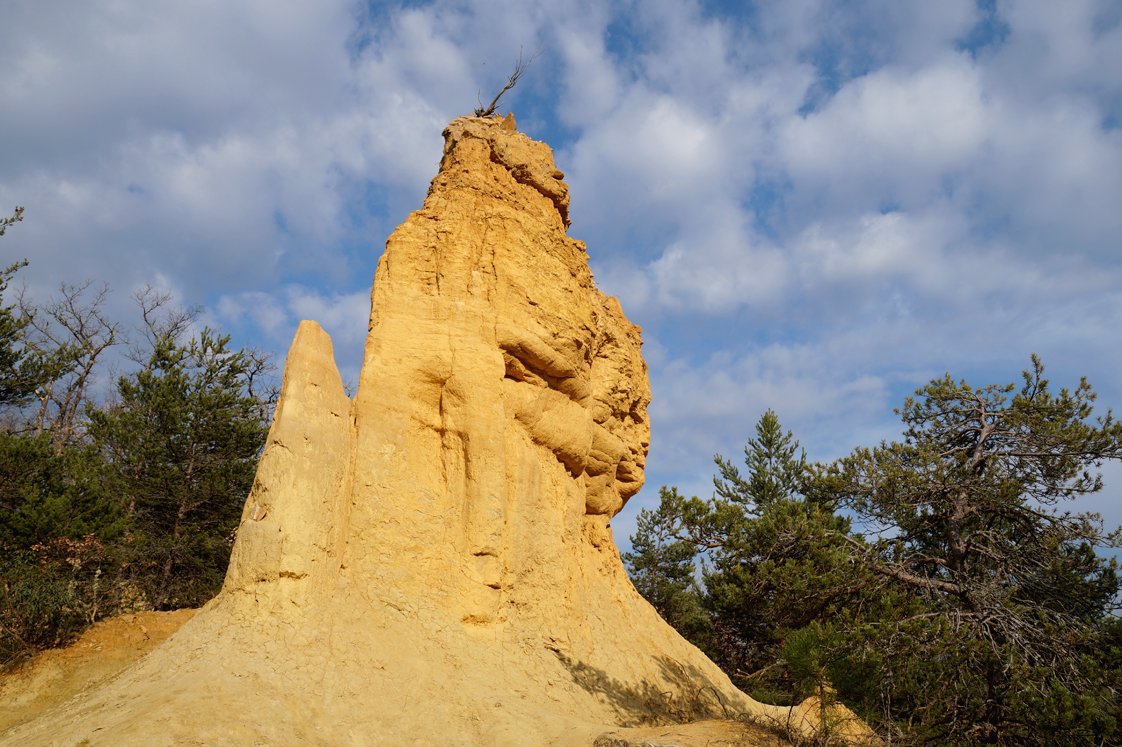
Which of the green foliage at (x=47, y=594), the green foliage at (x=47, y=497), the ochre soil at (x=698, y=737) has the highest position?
the green foliage at (x=47, y=497)

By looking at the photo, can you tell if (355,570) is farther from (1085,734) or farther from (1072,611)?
(1072,611)

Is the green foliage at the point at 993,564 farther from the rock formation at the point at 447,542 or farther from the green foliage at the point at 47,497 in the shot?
the green foliage at the point at 47,497

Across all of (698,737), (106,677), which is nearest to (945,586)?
(698,737)

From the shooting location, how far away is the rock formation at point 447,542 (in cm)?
644

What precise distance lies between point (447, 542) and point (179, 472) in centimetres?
1025

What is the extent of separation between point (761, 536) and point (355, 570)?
27.9ft

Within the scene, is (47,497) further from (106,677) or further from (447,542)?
(447,542)

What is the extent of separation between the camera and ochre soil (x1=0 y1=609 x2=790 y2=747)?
7.01 m

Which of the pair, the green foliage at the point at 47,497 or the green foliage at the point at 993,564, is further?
the green foliage at the point at 47,497

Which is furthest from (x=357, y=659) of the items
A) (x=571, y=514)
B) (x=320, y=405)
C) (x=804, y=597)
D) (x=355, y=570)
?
(x=804, y=597)

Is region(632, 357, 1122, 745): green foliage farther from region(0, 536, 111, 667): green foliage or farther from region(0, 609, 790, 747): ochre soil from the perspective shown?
region(0, 536, 111, 667): green foliage

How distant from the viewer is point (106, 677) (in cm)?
901

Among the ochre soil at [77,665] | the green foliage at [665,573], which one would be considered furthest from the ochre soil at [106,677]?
the green foliage at [665,573]

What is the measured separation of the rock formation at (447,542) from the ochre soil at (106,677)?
0.85 meters
